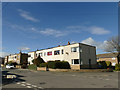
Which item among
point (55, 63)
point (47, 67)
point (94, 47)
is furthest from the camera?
point (94, 47)

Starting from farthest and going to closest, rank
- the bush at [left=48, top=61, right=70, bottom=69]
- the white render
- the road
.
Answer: the white render
the bush at [left=48, top=61, right=70, bottom=69]
the road

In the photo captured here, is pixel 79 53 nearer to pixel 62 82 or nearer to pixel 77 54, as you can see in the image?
pixel 77 54

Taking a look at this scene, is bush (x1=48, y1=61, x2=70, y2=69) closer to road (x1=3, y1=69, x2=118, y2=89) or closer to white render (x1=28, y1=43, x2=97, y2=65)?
white render (x1=28, y1=43, x2=97, y2=65)

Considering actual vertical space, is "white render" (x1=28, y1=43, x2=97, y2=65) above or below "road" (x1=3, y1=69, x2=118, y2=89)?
above

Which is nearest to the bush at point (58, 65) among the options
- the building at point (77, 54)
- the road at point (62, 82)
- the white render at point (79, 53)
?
the building at point (77, 54)

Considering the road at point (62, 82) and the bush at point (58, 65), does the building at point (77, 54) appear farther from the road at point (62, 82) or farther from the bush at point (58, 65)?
the road at point (62, 82)

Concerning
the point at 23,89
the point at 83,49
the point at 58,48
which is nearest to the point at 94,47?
the point at 83,49

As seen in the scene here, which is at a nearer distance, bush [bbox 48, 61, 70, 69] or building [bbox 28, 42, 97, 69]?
bush [bbox 48, 61, 70, 69]

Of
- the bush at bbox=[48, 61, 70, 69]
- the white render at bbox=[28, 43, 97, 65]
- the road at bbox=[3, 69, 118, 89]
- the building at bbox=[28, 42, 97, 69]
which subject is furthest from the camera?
the white render at bbox=[28, 43, 97, 65]

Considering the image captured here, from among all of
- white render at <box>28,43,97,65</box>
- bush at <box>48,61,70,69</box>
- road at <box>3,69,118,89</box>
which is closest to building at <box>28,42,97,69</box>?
white render at <box>28,43,97,65</box>

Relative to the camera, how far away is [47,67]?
28.6 metres

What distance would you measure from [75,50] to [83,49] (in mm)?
2079

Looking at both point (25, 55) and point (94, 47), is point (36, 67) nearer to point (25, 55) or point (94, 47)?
point (94, 47)

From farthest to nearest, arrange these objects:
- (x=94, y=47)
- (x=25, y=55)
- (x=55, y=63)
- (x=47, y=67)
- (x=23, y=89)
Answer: (x=25, y=55) < (x=94, y=47) < (x=47, y=67) < (x=55, y=63) < (x=23, y=89)
